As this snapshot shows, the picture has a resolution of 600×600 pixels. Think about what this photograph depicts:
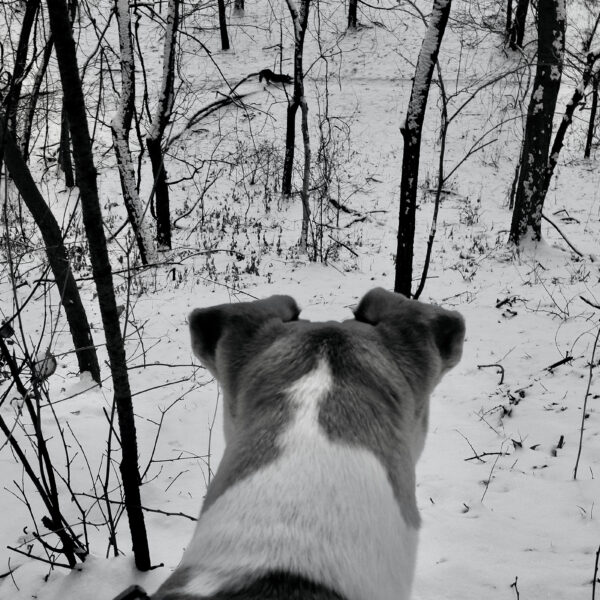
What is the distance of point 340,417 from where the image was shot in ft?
4.12

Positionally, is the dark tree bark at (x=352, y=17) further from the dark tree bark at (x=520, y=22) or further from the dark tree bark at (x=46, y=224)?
the dark tree bark at (x=46, y=224)

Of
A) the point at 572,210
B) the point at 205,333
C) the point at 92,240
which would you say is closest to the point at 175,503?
the point at 92,240

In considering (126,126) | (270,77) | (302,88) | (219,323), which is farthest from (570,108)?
(270,77)

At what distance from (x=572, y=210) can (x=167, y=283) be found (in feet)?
38.8

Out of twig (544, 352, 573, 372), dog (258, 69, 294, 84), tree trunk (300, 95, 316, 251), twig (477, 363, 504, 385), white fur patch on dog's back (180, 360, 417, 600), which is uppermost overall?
dog (258, 69, 294, 84)

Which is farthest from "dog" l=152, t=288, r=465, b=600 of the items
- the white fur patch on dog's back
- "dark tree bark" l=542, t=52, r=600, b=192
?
"dark tree bark" l=542, t=52, r=600, b=192

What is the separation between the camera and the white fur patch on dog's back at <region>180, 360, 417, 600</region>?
41.5 inches

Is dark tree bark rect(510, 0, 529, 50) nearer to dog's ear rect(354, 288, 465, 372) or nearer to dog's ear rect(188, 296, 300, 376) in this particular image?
dog's ear rect(354, 288, 465, 372)

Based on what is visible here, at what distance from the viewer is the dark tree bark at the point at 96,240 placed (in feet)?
6.17

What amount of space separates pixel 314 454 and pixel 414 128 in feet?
22.0

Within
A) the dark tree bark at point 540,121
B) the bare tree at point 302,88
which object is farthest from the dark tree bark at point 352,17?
the dark tree bark at point 540,121

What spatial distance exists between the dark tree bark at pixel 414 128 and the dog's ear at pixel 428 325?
5782 millimetres

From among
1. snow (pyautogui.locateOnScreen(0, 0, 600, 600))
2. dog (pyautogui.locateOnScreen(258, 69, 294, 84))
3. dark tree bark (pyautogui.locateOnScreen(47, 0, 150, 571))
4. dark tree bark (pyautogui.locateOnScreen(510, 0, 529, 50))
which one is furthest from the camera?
dog (pyautogui.locateOnScreen(258, 69, 294, 84))

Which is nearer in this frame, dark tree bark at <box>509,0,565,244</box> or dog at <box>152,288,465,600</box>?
dog at <box>152,288,465,600</box>
